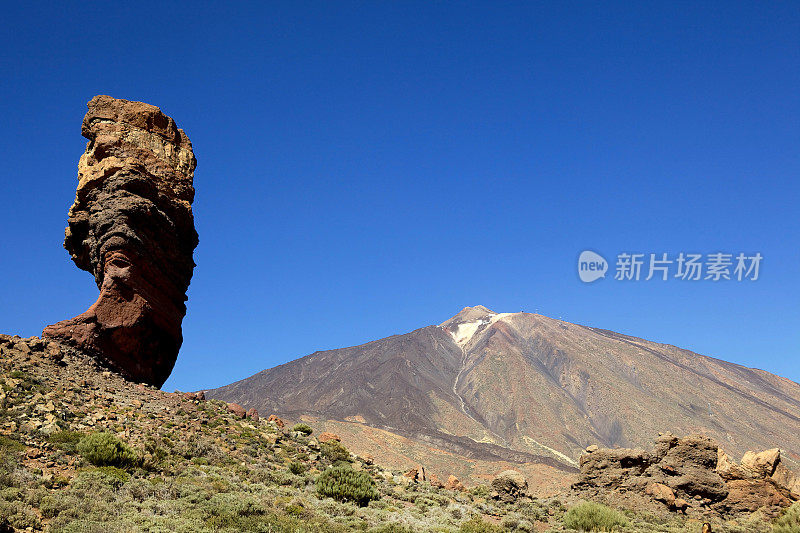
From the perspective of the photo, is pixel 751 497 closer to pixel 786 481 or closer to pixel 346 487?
pixel 786 481

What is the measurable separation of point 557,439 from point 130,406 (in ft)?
309

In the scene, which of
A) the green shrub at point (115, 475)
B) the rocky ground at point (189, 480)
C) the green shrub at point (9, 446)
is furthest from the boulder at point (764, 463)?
the green shrub at point (9, 446)

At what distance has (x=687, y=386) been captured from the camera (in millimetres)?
122750

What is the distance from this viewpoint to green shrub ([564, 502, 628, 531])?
47.1 feet

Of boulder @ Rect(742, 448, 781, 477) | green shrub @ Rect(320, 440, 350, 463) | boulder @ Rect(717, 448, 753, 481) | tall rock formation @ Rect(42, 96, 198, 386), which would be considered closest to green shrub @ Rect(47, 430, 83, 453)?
tall rock formation @ Rect(42, 96, 198, 386)

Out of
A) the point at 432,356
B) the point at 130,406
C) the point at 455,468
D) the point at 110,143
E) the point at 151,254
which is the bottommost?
the point at 455,468

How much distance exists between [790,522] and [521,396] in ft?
353

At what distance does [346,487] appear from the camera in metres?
15.1

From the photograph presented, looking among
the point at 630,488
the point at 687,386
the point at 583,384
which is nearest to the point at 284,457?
the point at 630,488

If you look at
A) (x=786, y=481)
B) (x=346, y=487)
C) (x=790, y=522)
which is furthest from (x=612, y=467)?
(x=346, y=487)

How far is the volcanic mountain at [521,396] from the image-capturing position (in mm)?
89312

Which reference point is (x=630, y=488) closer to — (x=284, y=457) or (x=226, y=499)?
(x=284, y=457)

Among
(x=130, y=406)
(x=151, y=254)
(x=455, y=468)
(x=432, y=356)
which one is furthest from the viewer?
(x=432, y=356)

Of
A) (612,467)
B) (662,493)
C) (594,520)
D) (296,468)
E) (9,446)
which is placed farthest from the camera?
(612,467)
